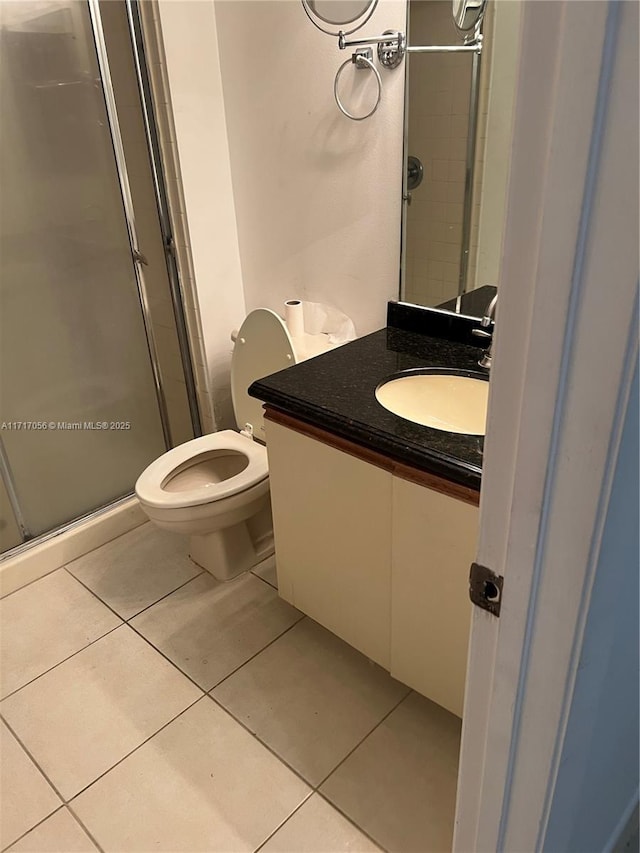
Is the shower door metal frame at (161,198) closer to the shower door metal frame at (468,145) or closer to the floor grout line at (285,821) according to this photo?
the shower door metal frame at (468,145)

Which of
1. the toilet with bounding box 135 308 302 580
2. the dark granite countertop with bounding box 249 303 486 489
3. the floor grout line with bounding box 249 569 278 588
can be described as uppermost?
the dark granite countertop with bounding box 249 303 486 489

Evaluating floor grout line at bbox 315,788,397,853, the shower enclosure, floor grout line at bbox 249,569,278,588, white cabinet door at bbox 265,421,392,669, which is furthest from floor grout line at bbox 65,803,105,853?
the shower enclosure

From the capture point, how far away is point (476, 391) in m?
1.51

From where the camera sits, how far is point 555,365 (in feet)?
1.75

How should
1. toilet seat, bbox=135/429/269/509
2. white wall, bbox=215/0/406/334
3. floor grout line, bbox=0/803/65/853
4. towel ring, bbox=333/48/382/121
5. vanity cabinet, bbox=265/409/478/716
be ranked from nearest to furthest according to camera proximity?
vanity cabinet, bbox=265/409/478/716 < floor grout line, bbox=0/803/65/853 < towel ring, bbox=333/48/382/121 < white wall, bbox=215/0/406/334 < toilet seat, bbox=135/429/269/509

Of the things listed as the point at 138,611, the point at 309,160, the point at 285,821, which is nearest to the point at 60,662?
the point at 138,611

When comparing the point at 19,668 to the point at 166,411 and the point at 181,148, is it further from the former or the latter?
the point at 181,148

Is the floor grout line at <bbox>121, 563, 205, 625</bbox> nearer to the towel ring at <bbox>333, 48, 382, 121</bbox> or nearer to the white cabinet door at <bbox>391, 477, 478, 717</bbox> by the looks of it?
the white cabinet door at <bbox>391, 477, 478, 717</bbox>

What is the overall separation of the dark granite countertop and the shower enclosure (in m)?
0.91

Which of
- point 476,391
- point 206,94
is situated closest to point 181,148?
point 206,94

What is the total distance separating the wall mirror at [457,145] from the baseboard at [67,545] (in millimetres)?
1365

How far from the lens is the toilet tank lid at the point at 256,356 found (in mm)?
1884

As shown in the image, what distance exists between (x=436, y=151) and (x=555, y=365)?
125 cm

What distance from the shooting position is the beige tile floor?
1393 millimetres
